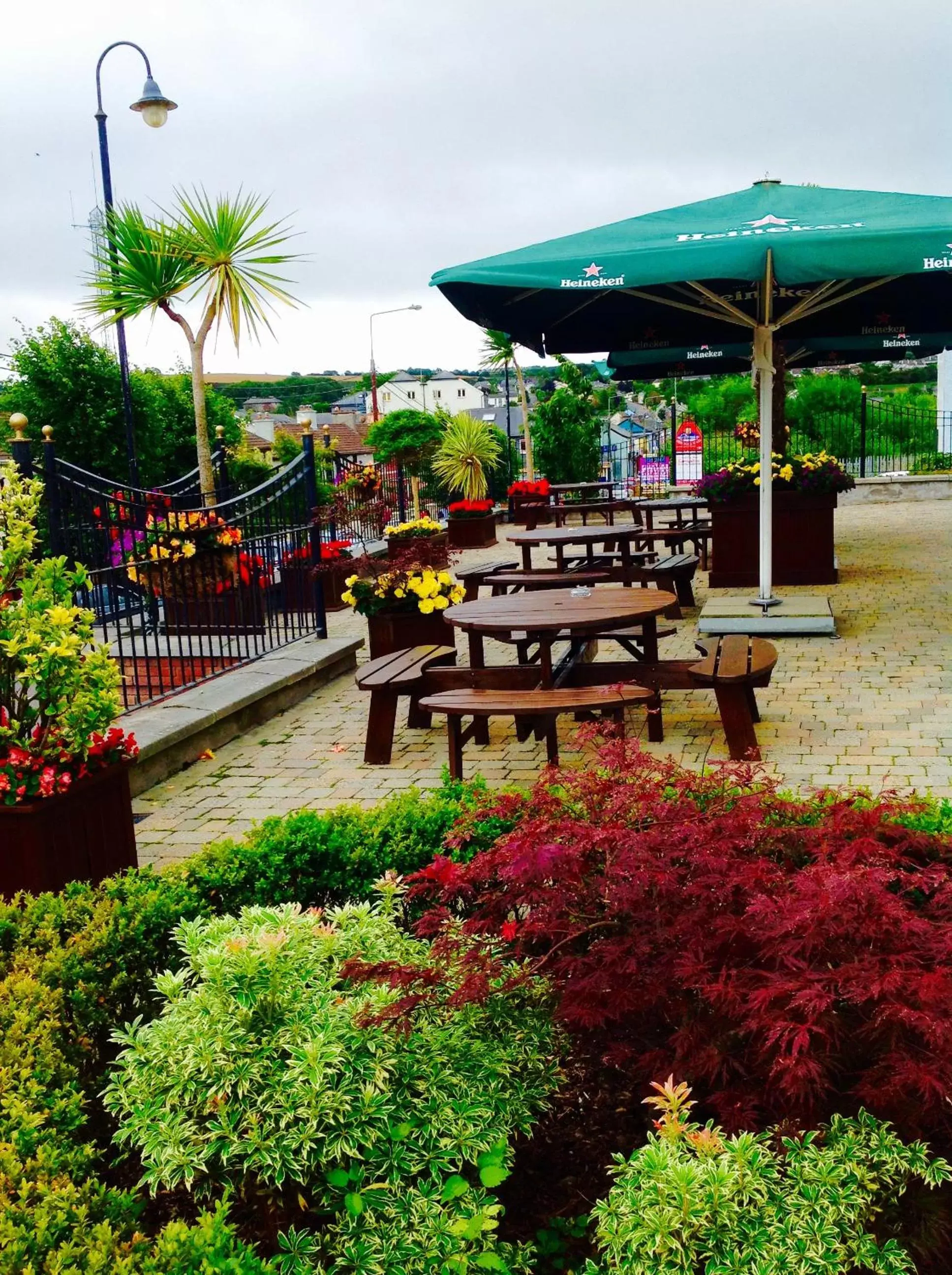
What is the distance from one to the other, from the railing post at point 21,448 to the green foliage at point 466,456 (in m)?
13.0

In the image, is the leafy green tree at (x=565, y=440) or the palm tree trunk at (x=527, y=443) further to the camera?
the palm tree trunk at (x=527, y=443)

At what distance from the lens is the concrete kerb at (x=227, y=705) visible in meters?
5.63

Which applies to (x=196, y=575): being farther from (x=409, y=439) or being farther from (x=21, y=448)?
(x=409, y=439)

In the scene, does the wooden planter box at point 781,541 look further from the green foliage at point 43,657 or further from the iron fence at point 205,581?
the green foliage at point 43,657

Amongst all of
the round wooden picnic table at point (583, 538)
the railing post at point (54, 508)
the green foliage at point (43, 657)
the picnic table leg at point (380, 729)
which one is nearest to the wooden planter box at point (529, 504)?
the round wooden picnic table at point (583, 538)

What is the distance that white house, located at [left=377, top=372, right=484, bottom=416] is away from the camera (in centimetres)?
10056

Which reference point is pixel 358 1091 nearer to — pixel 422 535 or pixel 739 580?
pixel 422 535

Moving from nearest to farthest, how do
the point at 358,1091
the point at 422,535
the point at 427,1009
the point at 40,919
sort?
the point at 358,1091
the point at 427,1009
the point at 40,919
the point at 422,535

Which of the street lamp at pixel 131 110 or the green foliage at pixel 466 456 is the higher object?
the street lamp at pixel 131 110

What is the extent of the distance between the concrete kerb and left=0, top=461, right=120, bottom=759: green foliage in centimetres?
150

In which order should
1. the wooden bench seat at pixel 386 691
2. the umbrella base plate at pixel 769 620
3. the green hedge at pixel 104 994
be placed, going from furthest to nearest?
the umbrella base plate at pixel 769 620, the wooden bench seat at pixel 386 691, the green hedge at pixel 104 994

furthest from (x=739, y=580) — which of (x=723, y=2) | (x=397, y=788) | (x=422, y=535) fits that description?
(x=397, y=788)

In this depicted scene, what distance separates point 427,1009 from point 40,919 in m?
1.09

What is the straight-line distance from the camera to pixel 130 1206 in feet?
6.23
